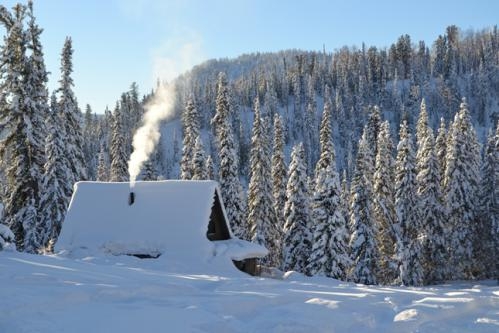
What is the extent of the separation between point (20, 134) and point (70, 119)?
717 cm

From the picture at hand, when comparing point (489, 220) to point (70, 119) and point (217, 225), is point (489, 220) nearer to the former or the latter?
point (217, 225)

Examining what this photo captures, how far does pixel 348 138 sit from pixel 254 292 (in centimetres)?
12764

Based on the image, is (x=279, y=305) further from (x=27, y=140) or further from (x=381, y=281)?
(x=381, y=281)

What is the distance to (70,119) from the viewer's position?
33.5 m

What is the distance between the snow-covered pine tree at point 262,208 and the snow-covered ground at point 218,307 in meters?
Answer: 29.5

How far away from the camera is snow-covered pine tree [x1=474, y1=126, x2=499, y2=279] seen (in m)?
44.1

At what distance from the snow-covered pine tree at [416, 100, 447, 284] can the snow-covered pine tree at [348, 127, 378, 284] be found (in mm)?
7810

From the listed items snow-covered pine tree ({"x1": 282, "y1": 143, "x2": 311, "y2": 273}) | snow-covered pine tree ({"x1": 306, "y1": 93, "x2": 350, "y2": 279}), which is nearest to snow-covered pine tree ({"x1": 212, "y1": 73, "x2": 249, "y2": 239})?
snow-covered pine tree ({"x1": 282, "y1": 143, "x2": 311, "y2": 273})

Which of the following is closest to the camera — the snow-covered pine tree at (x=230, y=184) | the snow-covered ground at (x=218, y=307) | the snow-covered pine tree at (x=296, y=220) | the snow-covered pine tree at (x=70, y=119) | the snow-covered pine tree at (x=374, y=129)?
the snow-covered ground at (x=218, y=307)

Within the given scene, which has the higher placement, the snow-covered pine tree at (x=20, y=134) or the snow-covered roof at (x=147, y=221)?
the snow-covered pine tree at (x=20, y=134)

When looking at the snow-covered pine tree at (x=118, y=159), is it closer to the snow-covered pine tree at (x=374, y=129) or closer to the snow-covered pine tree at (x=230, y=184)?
the snow-covered pine tree at (x=230, y=184)

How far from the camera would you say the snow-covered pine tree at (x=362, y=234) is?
116 ft

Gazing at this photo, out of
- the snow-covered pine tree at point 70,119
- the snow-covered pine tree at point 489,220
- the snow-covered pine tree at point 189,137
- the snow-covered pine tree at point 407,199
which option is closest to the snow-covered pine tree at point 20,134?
the snow-covered pine tree at point 70,119

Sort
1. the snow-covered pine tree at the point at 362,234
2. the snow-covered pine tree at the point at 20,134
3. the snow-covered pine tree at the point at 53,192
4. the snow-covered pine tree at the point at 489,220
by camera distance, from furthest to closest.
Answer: the snow-covered pine tree at the point at 489,220 < the snow-covered pine tree at the point at 362,234 < the snow-covered pine tree at the point at 53,192 < the snow-covered pine tree at the point at 20,134
